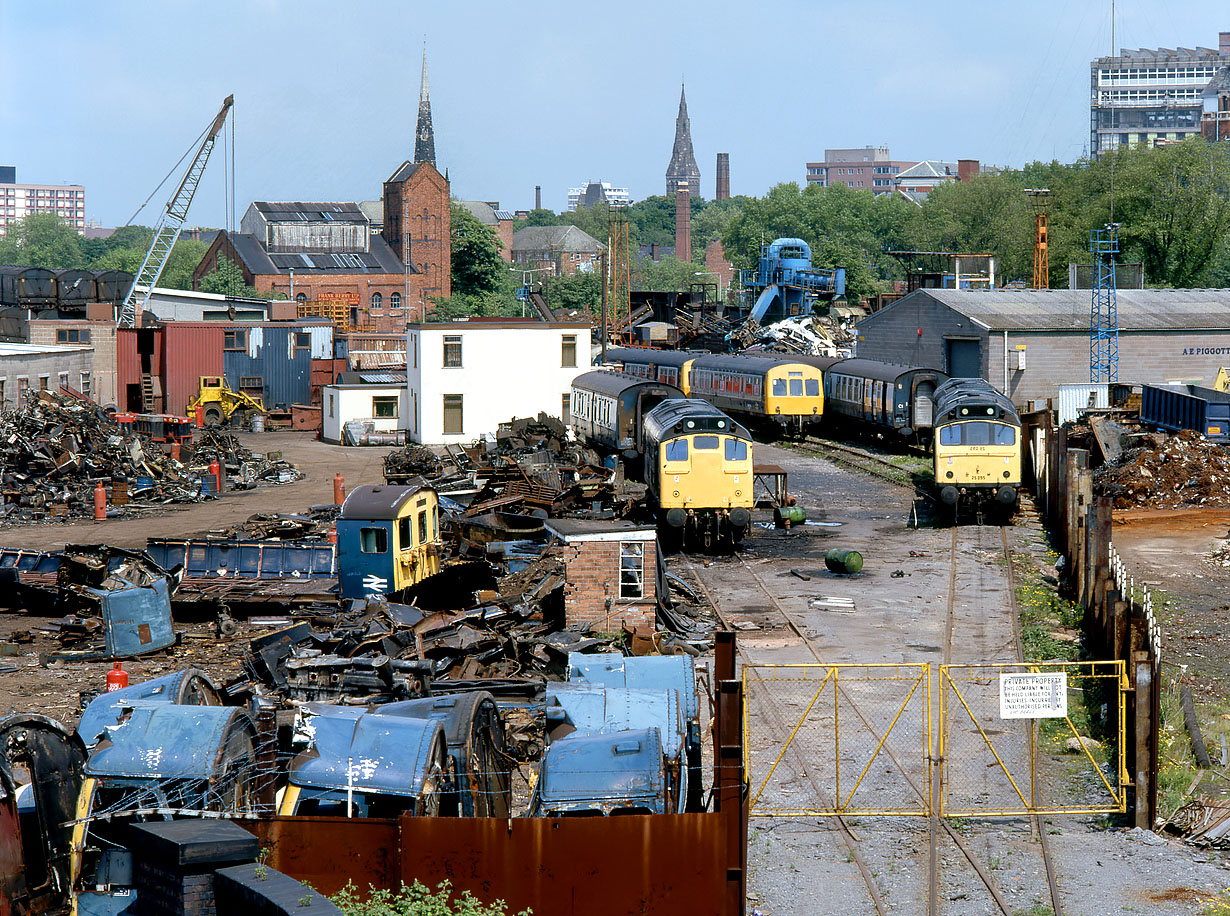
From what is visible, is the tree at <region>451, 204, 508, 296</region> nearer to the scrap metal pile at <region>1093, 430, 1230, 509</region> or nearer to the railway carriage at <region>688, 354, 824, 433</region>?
the railway carriage at <region>688, 354, 824, 433</region>

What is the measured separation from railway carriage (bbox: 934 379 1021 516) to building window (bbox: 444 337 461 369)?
21801 millimetres

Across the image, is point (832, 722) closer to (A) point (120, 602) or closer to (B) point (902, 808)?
(B) point (902, 808)

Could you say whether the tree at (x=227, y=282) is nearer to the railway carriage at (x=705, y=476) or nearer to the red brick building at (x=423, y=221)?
the red brick building at (x=423, y=221)

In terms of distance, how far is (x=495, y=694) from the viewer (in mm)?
16938

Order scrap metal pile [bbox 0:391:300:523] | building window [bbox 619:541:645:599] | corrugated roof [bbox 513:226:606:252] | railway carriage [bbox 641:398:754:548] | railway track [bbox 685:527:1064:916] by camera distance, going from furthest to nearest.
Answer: corrugated roof [bbox 513:226:606:252] < scrap metal pile [bbox 0:391:300:523] < railway carriage [bbox 641:398:754:548] < building window [bbox 619:541:645:599] < railway track [bbox 685:527:1064:916]

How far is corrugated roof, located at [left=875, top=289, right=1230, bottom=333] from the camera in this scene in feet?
166

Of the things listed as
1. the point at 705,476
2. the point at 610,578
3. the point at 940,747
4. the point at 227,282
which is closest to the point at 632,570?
the point at 610,578

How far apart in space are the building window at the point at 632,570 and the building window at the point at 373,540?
187 inches

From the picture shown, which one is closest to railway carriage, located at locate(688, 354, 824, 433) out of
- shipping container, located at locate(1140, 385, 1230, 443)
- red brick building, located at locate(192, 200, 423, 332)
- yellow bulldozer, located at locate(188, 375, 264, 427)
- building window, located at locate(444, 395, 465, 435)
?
building window, located at locate(444, 395, 465, 435)

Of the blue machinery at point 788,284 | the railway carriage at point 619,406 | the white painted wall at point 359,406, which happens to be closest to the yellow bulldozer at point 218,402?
the white painted wall at point 359,406

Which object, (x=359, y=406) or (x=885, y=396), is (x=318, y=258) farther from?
(x=885, y=396)

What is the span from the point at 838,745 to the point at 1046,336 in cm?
3887

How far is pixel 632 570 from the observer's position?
1973cm

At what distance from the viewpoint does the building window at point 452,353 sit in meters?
48.0
